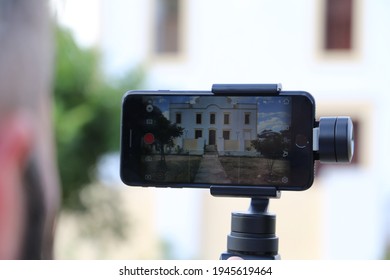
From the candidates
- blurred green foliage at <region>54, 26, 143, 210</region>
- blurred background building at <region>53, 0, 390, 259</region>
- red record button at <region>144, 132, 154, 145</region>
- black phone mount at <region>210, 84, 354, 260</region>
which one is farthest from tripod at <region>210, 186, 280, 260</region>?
blurred background building at <region>53, 0, 390, 259</region>

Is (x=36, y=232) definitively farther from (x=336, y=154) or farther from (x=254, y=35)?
(x=254, y=35)

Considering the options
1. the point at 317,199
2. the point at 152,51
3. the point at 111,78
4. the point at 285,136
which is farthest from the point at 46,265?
the point at 152,51

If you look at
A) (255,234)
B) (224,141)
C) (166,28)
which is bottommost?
(255,234)

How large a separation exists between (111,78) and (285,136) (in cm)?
417

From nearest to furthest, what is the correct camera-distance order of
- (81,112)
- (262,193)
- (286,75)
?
(262,193)
(81,112)
(286,75)

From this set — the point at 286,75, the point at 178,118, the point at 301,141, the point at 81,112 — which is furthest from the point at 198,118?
the point at 286,75

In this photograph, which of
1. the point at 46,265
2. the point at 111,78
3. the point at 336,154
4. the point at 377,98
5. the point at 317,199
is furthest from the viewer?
the point at 377,98

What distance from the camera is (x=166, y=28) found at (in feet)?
21.6

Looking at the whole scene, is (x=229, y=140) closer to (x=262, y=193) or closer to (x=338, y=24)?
(x=262, y=193)

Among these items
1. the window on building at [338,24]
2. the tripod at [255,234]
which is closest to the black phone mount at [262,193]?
the tripod at [255,234]

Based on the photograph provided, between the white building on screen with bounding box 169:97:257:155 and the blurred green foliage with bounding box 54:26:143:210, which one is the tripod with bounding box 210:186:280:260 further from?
the blurred green foliage with bounding box 54:26:143:210

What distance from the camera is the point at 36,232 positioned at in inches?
129

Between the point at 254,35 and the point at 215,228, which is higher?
the point at 254,35

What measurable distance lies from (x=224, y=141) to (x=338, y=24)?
18.8ft
